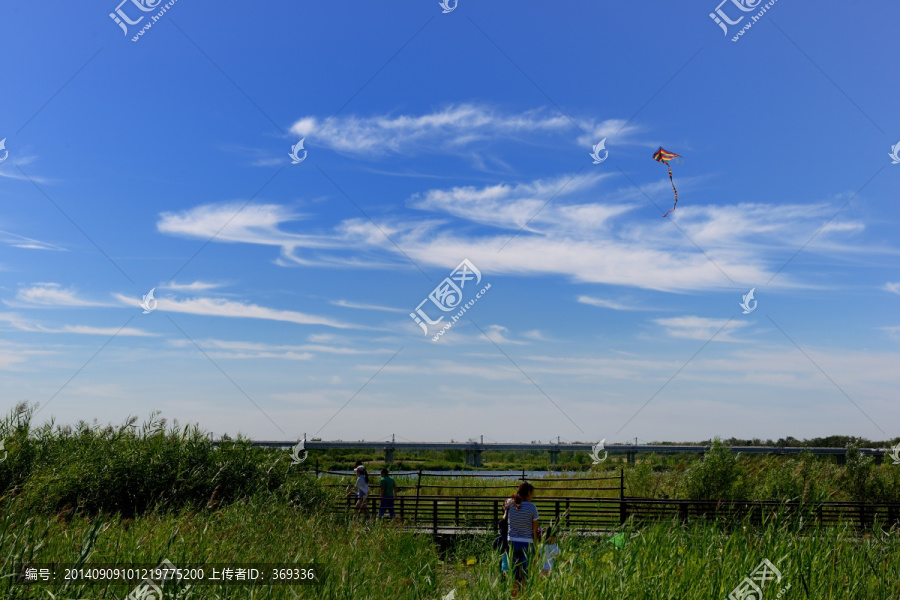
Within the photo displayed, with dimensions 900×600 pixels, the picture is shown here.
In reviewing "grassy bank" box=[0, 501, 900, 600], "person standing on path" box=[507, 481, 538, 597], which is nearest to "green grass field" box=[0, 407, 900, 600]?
"grassy bank" box=[0, 501, 900, 600]

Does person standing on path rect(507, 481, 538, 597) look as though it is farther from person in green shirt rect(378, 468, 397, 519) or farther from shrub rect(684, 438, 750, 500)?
shrub rect(684, 438, 750, 500)

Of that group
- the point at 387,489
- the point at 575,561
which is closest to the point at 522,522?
the point at 575,561

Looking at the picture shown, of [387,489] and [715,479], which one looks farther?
[715,479]

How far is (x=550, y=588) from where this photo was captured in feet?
25.2

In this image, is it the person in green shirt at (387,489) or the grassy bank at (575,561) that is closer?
the grassy bank at (575,561)

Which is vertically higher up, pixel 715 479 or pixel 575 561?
pixel 715 479

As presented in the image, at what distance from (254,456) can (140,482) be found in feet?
9.38

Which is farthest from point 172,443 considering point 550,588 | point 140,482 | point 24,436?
point 550,588

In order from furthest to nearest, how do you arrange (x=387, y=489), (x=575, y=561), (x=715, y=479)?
(x=715, y=479), (x=387, y=489), (x=575, y=561)

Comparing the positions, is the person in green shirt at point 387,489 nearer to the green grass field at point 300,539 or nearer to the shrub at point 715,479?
the green grass field at point 300,539

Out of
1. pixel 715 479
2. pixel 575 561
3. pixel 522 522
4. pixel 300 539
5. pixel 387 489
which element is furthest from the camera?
pixel 715 479

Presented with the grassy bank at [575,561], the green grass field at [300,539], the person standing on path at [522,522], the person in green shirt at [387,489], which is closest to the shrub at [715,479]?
the green grass field at [300,539]

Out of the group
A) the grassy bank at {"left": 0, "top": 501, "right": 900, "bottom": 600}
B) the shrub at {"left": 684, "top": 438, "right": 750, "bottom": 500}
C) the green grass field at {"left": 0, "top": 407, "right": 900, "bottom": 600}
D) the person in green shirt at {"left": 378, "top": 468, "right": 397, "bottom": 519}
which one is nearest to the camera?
the grassy bank at {"left": 0, "top": 501, "right": 900, "bottom": 600}

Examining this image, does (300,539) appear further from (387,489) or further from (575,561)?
(387,489)
